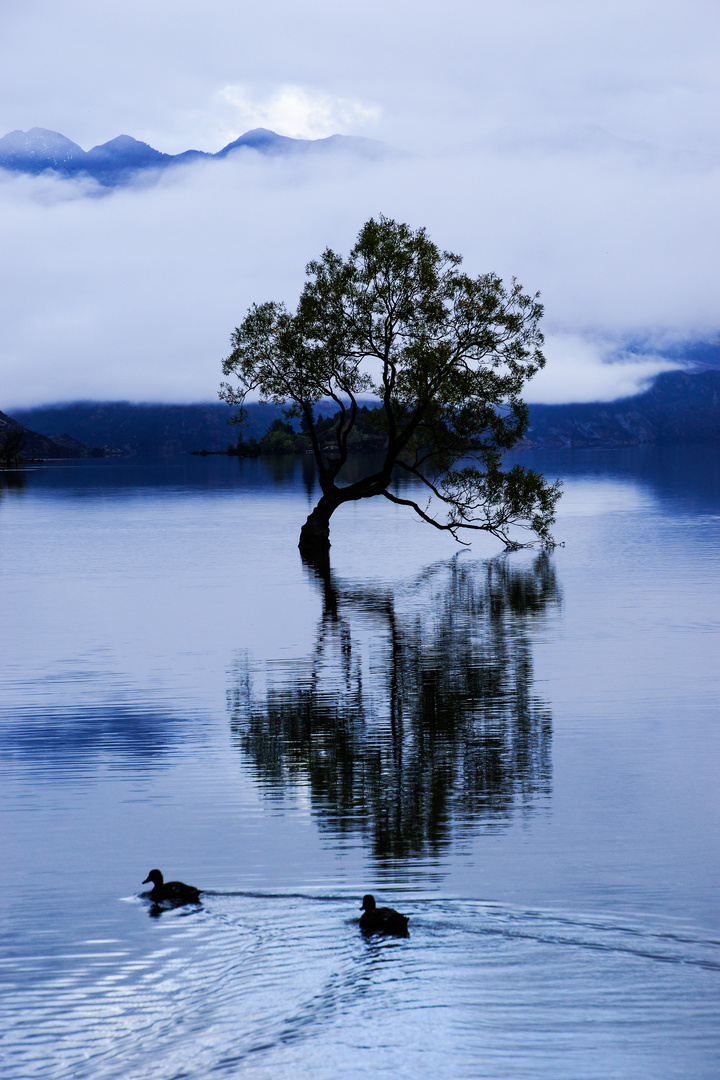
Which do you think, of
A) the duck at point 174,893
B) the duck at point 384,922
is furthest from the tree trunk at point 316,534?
the duck at point 384,922

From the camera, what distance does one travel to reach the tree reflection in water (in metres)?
16.0

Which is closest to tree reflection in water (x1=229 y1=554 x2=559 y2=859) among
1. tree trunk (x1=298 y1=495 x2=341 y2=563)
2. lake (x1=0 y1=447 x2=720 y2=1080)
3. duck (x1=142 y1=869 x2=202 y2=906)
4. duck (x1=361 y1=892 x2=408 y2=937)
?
lake (x1=0 y1=447 x2=720 y2=1080)

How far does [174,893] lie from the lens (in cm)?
1288

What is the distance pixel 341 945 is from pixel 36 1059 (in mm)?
3450

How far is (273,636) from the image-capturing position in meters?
32.8

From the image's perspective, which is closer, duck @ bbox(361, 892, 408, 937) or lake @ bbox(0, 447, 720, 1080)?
lake @ bbox(0, 447, 720, 1080)

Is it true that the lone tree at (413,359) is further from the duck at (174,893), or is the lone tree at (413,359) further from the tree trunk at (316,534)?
the duck at (174,893)

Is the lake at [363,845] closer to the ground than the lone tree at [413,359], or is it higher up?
closer to the ground

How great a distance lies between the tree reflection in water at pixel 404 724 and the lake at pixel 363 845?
0.08 meters

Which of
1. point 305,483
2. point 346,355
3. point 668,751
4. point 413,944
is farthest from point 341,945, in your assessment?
point 305,483

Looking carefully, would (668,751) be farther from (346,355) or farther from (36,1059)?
(346,355)

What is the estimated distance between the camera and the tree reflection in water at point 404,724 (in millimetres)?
16031

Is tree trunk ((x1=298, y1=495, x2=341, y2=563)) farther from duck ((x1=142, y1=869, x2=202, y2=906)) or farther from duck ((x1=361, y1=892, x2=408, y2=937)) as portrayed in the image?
duck ((x1=361, y1=892, x2=408, y2=937))

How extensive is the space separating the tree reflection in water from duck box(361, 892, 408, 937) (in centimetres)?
217
